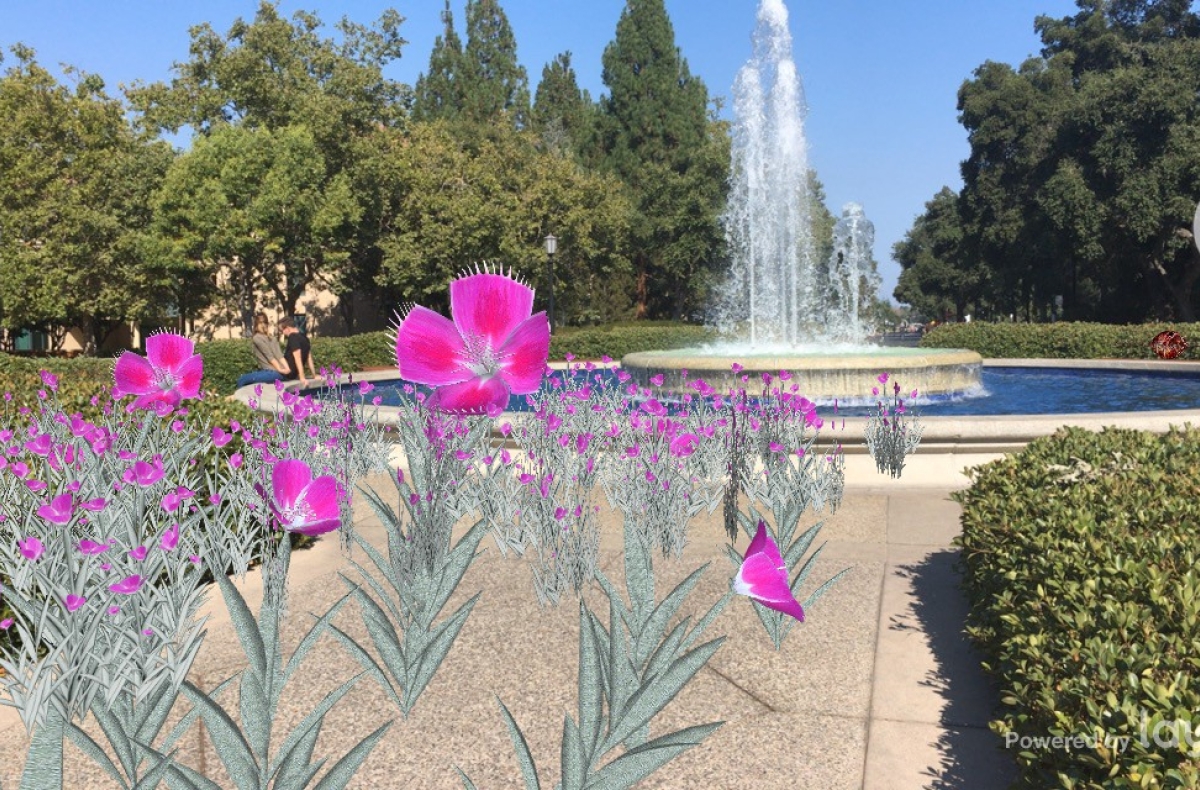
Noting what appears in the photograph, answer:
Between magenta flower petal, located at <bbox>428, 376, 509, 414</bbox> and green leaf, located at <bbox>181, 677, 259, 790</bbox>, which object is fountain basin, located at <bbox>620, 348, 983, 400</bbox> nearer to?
green leaf, located at <bbox>181, 677, 259, 790</bbox>

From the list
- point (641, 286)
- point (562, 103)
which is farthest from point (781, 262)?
point (562, 103)

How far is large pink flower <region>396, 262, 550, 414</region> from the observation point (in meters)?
1.31

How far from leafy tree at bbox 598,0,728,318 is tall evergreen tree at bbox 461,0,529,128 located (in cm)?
667

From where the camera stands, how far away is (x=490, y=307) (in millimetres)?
1352

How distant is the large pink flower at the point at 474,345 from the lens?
131 centimetres

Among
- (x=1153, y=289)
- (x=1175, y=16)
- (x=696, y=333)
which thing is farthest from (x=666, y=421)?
(x=1175, y=16)

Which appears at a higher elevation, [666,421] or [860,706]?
[666,421]

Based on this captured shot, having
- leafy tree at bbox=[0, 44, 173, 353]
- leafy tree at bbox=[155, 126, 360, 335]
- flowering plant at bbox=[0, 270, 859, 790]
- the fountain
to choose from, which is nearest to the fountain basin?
the fountain

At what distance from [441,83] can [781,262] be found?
40.5 meters

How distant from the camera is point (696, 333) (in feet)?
111

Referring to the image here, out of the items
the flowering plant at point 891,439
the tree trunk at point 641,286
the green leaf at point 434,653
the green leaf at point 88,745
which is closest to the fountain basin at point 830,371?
the flowering plant at point 891,439

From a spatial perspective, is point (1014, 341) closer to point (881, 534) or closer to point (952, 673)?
point (881, 534)

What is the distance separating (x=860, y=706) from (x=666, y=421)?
2.83 meters

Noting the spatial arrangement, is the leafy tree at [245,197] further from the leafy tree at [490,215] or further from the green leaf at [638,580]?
the green leaf at [638,580]
